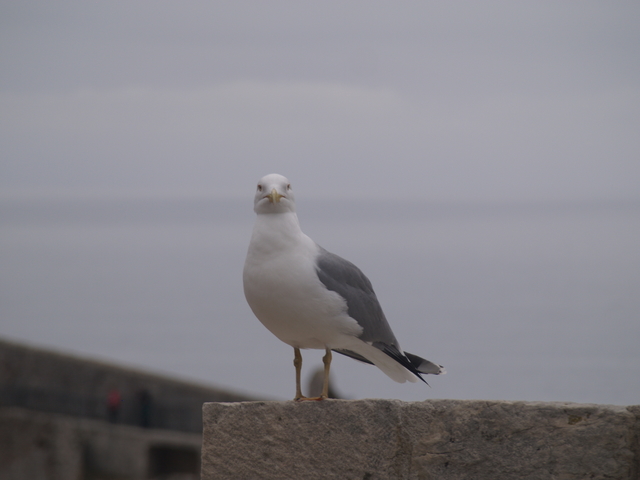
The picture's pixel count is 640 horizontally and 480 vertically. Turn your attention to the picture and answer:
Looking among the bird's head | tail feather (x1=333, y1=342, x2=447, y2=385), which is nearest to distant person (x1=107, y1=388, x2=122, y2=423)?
tail feather (x1=333, y1=342, x2=447, y2=385)

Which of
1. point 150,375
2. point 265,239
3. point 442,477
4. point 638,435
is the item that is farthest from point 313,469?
point 150,375

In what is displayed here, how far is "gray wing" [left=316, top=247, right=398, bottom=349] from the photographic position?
4.72m

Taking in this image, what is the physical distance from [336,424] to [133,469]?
13.3 meters

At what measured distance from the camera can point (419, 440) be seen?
4.34m

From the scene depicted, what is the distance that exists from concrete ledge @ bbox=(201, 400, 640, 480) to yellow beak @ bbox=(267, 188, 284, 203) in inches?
42.7

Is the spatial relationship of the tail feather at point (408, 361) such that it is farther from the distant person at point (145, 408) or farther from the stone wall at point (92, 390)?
the distant person at point (145, 408)

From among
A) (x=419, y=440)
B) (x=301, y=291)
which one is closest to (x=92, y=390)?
(x=301, y=291)

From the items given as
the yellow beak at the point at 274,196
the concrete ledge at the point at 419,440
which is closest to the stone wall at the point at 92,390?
the concrete ledge at the point at 419,440

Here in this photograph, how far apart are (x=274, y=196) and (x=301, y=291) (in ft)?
1.78

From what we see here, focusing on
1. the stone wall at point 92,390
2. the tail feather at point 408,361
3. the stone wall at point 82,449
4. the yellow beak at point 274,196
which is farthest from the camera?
the stone wall at point 92,390

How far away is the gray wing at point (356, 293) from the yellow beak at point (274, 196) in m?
0.39

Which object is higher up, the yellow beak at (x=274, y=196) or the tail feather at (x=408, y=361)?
the yellow beak at (x=274, y=196)

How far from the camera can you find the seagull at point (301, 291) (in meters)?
4.58

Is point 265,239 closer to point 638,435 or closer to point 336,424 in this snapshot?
point 336,424
